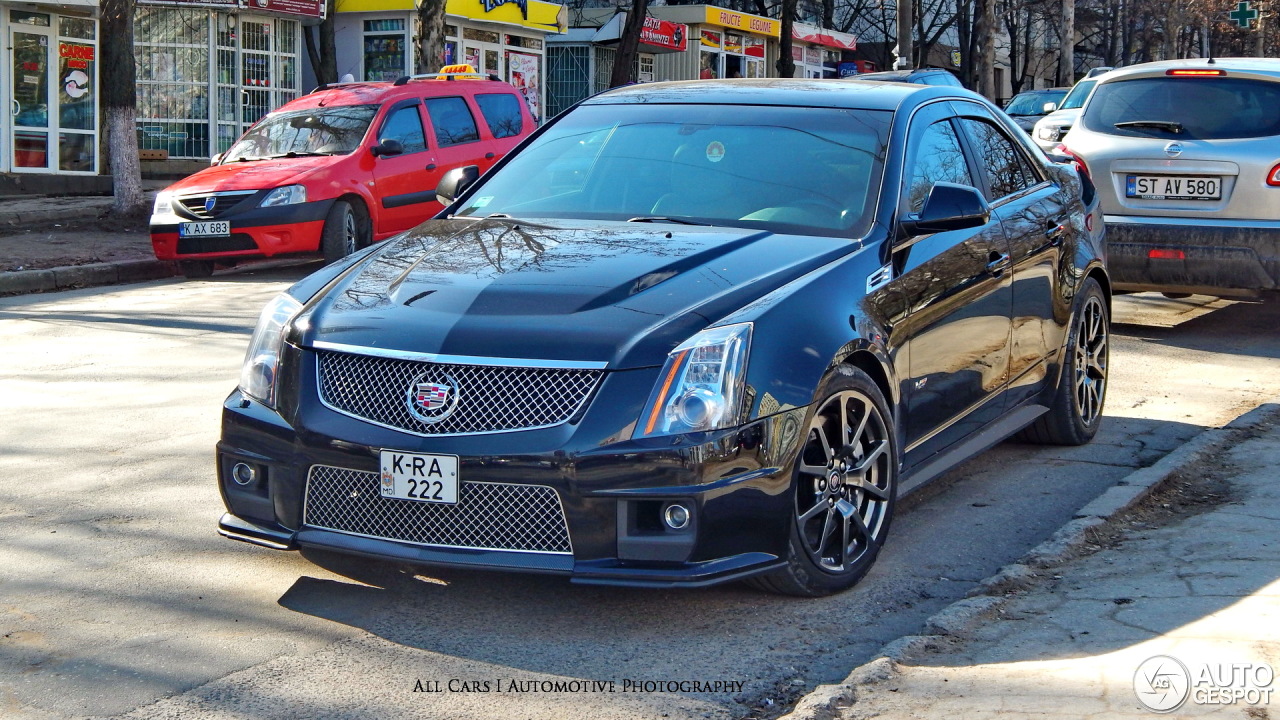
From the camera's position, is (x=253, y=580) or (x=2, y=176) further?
(x=2, y=176)

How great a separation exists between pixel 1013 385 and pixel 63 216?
15015mm

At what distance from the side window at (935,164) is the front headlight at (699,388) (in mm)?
1405

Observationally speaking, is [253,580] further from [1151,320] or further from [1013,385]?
[1151,320]

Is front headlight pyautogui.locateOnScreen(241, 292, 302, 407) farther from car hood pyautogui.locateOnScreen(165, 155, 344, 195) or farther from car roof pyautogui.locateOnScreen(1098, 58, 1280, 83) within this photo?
car hood pyautogui.locateOnScreen(165, 155, 344, 195)

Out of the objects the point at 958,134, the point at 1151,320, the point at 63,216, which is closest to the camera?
the point at 958,134

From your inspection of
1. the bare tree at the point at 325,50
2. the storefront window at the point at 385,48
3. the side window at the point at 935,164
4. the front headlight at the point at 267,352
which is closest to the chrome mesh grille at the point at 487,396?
the front headlight at the point at 267,352

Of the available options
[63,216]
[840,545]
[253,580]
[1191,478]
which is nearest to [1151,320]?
[1191,478]

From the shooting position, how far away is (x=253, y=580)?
460cm

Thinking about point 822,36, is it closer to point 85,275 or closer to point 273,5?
point 273,5

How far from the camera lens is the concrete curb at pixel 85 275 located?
42.3ft

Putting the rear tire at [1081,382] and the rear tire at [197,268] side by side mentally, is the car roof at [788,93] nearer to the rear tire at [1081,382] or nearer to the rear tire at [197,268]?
the rear tire at [1081,382]

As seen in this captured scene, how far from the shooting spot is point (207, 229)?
13.4 m

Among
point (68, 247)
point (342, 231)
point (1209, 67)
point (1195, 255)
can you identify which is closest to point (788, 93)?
point (1195, 255)

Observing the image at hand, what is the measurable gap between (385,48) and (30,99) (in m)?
8.04
